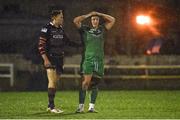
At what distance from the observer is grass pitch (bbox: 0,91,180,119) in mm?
12742

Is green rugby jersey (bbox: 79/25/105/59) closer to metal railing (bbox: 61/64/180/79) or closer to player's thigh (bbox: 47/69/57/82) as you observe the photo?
player's thigh (bbox: 47/69/57/82)

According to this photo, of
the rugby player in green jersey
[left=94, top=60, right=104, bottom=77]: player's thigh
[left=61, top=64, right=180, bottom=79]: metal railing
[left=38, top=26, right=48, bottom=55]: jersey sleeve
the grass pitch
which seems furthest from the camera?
[left=61, top=64, right=180, bottom=79]: metal railing

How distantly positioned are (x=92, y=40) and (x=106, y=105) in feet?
7.22

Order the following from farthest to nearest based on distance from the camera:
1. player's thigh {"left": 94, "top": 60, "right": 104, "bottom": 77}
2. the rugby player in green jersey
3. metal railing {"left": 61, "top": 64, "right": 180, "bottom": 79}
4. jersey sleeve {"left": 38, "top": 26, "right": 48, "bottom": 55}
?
metal railing {"left": 61, "top": 64, "right": 180, "bottom": 79}
player's thigh {"left": 94, "top": 60, "right": 104, "bottom": 77}
the rugby player in green jersey
jersey sleeve {"left": 38, "top": 26, "right": 48, "bottom": 55}

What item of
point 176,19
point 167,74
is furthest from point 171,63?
point 176,19

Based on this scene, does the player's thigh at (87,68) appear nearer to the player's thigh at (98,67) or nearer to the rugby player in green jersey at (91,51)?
the rugby player in green jersey at (91,51)

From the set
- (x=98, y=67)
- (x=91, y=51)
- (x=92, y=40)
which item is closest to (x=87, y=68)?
(x=98, y=67)

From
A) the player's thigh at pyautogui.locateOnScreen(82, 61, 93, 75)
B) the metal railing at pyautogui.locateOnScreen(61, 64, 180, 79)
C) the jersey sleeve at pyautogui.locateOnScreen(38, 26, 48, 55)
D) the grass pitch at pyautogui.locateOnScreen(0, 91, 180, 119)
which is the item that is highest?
the jersey sleeve at pyautogui.locateOnScreen(38, 26, 48, 55)

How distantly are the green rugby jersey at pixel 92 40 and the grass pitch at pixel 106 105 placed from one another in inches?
49.7

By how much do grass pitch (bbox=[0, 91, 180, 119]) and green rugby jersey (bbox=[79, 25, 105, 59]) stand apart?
4.14 ft

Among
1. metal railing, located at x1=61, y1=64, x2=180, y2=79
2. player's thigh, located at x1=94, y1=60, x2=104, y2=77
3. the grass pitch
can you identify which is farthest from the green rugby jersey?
metal railing, located at x1=61, y1=64, x2=180, y2=79

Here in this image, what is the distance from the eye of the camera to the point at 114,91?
20.2 m

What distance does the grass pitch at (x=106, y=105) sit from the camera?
41.8 feet

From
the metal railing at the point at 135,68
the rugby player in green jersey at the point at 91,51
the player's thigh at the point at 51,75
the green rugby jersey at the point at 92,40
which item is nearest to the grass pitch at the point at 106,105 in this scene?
the rugby player in green jersey at the point at 91,51
